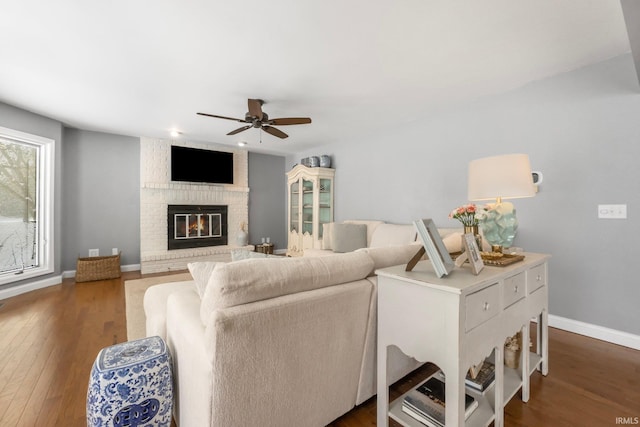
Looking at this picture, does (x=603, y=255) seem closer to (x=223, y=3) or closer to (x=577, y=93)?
(x=577, y=93)

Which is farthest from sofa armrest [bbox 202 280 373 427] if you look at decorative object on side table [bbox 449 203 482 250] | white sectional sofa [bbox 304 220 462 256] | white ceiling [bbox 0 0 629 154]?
white sectional sofa [bbox 304 220 462 256]

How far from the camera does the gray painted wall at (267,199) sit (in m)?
6.02

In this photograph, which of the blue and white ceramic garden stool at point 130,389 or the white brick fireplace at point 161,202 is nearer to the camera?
the blue and white ceramic garden stool at point 130,389

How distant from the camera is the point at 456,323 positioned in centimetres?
107

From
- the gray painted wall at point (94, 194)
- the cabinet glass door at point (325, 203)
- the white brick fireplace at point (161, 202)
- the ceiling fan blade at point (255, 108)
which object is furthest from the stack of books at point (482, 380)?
the gray painted wall at point (94, 194)

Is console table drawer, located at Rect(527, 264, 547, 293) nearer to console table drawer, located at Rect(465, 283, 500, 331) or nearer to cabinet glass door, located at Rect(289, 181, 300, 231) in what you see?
console table drawer, located at Rect(465, 283, 500, 331)

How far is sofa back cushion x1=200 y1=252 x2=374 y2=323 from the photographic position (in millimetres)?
1035

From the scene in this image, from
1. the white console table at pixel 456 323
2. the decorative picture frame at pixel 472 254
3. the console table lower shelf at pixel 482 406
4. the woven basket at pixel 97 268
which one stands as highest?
the decorative picture frame at pixel 472 254

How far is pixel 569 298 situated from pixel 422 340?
7.47 feet

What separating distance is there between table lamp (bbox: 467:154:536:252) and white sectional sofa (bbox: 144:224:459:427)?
72cm

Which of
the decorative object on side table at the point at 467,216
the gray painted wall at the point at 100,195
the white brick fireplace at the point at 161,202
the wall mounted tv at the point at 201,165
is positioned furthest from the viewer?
the wall mounted tv at the point at 201,165

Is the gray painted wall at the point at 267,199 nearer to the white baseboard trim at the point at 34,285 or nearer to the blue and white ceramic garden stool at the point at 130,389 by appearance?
the white baseboard trim at the point at 34,285

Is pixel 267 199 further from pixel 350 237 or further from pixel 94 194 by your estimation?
pixel 94 194

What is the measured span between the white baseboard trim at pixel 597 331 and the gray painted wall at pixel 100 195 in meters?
5.91
